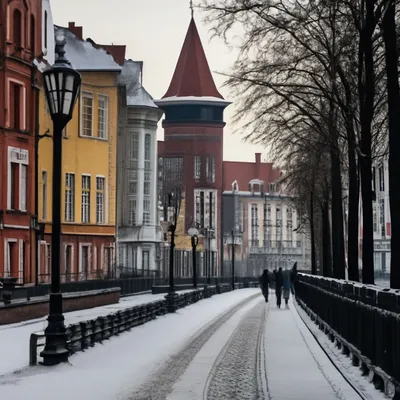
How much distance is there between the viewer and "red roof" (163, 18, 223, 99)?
5989 inches

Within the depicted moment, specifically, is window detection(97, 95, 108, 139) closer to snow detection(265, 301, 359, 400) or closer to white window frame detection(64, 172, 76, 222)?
white window frame detection(64, 172, 76, 222)

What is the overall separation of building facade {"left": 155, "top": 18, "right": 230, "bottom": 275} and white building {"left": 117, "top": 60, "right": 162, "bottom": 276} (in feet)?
207

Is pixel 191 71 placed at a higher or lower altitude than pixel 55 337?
higher

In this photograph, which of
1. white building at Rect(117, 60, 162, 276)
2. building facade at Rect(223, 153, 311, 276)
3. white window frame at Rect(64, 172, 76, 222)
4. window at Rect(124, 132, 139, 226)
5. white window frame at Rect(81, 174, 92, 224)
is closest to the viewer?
white window frame at Rect(64, 172, 76, 222)

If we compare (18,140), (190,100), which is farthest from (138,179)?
(190,100)

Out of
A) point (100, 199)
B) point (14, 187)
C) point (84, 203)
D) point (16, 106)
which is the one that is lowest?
point (14, 187)

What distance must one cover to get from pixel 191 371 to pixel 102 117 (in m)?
49.6

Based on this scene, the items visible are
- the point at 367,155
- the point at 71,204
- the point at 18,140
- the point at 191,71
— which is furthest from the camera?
the point at 191,71

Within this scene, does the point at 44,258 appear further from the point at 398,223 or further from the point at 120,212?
the point at 398,223

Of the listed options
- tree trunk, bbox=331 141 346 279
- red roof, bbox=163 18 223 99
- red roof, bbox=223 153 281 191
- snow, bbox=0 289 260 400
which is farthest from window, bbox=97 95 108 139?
red roof, bbox=223 153 281 191

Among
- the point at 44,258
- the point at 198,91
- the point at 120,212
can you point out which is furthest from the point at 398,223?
the point at 198,91

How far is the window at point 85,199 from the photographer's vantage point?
64.8 metres

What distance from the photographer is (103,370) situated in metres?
19.1

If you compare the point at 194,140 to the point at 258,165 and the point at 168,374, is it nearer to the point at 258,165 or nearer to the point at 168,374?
the point at 258,165
